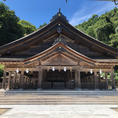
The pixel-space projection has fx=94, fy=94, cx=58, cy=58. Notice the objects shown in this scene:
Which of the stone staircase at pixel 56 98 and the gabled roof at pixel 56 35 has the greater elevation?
the gabled roof at pixel 56 35

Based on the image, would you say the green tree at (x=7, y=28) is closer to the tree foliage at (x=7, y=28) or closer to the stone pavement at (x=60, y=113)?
the tree foliage at (x=7, y=28)

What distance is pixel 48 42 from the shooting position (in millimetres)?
12398

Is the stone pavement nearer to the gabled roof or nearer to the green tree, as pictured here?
the gabled roof

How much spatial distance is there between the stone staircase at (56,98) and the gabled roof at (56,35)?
17.7 ft

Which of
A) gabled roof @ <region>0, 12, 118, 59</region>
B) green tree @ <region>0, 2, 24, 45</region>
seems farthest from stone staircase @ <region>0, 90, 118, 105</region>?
green tree @ <region>0, 2, 24, 45</region>

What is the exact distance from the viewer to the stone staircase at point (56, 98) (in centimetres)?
680

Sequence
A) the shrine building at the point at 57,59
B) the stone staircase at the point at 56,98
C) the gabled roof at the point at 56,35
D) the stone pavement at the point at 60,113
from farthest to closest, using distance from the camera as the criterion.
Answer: the gabled roof at the point at 56,35, the shrine building at the point at 57,59, the stone staircase at the point at 56,98, the stone pavement at the point at 60,113

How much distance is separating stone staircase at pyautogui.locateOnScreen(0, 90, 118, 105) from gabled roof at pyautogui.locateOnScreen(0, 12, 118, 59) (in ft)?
17.7

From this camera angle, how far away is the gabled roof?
1125 centimetres

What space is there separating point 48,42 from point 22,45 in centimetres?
325

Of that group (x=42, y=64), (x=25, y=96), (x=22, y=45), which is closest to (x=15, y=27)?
(x=22, y=45)

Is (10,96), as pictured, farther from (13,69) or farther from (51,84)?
(51,84)

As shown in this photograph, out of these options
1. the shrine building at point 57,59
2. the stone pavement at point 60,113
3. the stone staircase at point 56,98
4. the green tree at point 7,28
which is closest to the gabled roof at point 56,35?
the shrine building at point 57,59

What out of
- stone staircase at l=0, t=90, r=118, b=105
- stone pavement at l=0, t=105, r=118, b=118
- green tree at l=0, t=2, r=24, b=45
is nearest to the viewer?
stone pavement at l=0, t=105, r=118, b=118
